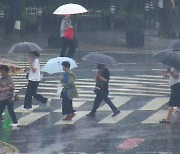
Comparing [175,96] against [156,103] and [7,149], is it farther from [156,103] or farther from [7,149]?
[7,149]

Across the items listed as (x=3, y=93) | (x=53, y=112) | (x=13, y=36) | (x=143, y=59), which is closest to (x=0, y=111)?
(x=3, y=93)

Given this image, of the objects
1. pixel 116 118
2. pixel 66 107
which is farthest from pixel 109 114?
pixel 66 107

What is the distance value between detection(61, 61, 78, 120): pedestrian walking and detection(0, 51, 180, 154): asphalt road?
301 mm

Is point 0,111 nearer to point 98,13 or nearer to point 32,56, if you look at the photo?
point 32,56

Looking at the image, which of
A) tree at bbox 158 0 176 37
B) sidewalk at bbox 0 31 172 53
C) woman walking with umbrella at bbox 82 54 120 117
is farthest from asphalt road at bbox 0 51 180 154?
tree at bbox 158 0 176 37

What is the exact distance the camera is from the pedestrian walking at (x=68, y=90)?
21422 mm

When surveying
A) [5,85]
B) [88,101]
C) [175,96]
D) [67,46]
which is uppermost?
[5,85]

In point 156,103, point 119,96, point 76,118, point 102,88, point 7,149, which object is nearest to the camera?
point 7,149

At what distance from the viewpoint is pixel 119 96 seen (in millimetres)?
25031

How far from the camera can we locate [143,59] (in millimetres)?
34469

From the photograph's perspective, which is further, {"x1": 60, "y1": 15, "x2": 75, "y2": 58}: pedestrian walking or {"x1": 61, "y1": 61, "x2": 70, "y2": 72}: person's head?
{"x1": 60, "y1": 15, "x2": 75, "y2": 58}: pedestrian walking

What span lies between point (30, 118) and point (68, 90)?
4.55ft

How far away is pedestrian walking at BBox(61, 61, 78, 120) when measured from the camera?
21422 mm

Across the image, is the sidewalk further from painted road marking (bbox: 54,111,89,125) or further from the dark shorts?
the dark shorts
